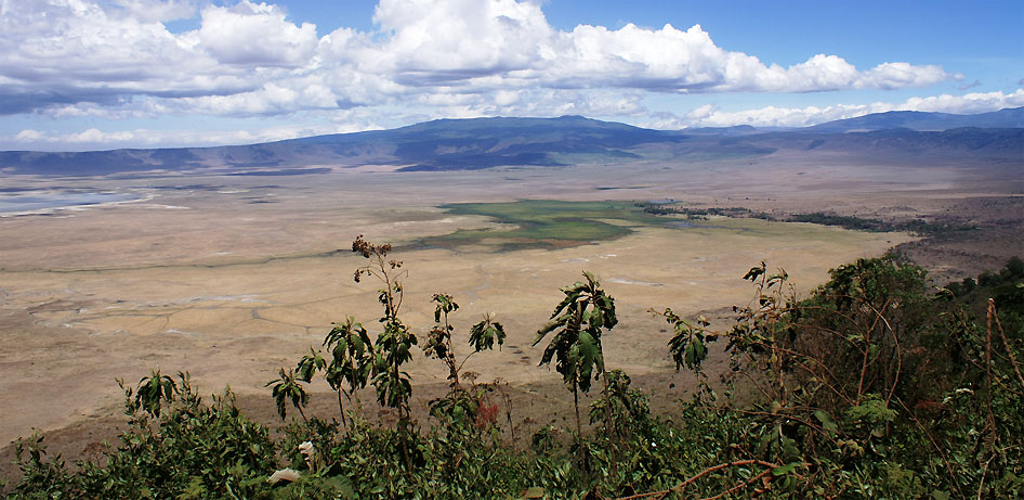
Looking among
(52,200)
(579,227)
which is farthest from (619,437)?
(52,200)

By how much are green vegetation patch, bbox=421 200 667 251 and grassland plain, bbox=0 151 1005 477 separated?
3.21ft

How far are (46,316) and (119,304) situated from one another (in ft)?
11.7

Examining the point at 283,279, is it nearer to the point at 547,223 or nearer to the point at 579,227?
the point at 579,227

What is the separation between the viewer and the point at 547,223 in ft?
255

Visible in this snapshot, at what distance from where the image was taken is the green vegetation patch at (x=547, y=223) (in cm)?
6197

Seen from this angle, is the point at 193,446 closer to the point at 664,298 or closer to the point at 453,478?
the point at 453,478

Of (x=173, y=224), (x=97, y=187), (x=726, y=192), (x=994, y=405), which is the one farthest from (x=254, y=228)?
(x=97, y=187)

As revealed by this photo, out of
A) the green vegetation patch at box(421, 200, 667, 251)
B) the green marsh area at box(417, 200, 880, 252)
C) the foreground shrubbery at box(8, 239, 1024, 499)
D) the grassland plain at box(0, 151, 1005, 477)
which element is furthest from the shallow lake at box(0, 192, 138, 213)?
the foreground shrubbery at box(8, 239, 1024, 499)

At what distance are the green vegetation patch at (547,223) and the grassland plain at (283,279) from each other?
38.5 inches

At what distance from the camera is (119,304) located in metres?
37.8

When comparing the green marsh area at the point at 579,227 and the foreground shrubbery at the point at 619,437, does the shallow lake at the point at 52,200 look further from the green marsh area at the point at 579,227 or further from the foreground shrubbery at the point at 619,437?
the foreground shrubbery at the point at 619,437

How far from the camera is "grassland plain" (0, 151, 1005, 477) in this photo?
25688mm

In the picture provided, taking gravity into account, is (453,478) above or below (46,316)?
above

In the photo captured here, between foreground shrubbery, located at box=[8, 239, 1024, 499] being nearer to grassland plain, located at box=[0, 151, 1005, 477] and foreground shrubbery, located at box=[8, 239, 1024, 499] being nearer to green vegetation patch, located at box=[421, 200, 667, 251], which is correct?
grassland plain, located at box=[0, 151, 1005, 477]
